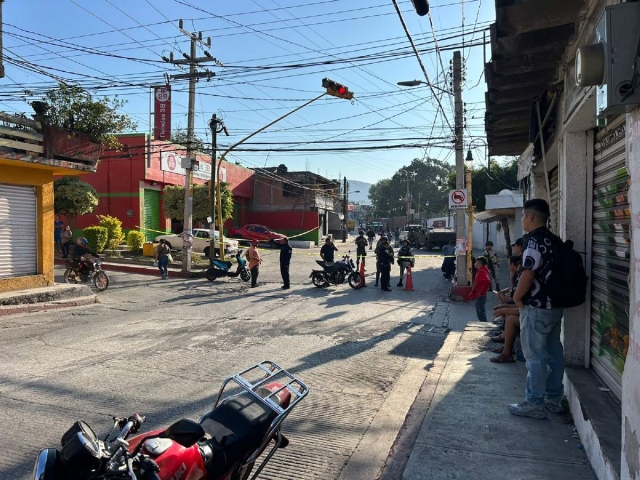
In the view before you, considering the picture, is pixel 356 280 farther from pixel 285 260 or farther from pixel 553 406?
pixel 553 406

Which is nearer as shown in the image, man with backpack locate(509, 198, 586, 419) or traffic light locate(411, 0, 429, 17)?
man with backpack locate(509, 198, 586, 419)

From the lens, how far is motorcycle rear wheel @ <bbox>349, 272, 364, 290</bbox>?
637 inches

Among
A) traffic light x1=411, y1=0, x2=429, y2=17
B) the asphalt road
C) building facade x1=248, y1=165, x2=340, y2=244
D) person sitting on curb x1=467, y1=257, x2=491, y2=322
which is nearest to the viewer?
the asphalt road

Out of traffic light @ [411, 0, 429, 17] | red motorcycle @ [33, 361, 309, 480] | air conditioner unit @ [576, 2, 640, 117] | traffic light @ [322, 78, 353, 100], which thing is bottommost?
red motorcycle @ [33, 361, 309, 480]

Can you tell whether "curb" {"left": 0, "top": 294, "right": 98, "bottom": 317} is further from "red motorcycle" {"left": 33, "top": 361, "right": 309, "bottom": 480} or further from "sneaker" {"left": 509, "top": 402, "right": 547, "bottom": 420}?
"sneaker" {"left": 509, "top": 402, "right": 547, "bottom": 420}

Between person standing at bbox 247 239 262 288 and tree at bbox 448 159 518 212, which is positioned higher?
tree at bbox 448 159 518 212

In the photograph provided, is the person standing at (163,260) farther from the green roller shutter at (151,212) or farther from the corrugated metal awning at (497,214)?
the corrugated metal awning at (497,214)

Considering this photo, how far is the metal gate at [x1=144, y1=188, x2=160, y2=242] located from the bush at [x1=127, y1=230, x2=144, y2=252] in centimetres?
578

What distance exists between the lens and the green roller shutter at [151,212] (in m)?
30.1

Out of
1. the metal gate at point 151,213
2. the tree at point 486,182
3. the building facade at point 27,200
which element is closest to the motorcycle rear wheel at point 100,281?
the building facade at point 27,200

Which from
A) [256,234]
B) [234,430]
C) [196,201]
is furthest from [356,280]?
[256,234]

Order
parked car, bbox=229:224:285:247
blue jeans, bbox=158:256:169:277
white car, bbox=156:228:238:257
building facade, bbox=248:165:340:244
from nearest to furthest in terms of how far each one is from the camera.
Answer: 1. blue jeans, bbox=158:256:169:277
2. white car, bbox=156:228:238:257
3. parked car, bbox=229:224:285:247
4. building facade, bbox=248:165:340:244

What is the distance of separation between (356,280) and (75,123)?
9246 mm

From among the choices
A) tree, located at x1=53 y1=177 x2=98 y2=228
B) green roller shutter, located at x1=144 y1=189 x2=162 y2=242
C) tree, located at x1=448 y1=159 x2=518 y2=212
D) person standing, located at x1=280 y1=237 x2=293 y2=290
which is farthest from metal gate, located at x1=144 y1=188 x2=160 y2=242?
tree, located at x1=448 y1=159 x2=518 y2=212
